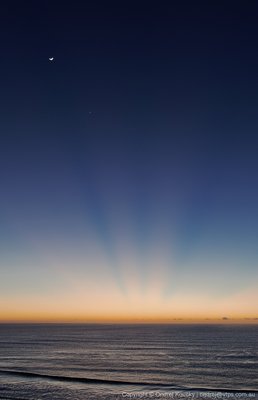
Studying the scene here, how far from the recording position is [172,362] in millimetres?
90500

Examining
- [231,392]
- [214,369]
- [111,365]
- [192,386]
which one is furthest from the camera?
[111,365]

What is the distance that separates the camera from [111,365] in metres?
85.5

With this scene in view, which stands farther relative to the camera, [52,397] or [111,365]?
[111,365]

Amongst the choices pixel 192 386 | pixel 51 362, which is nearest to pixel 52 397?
pixel 192 386

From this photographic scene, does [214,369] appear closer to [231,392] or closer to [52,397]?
[231,392]

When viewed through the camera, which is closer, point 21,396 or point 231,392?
point 21,396

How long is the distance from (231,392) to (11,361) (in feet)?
180

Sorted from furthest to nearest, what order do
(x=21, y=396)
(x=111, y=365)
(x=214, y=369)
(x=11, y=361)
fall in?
1. (x=11, y=361)
2. (x=111, y=365)
3. (x=214, y=369)
4. (x=21, y=396)

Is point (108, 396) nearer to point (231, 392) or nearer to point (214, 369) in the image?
point (231, 392)

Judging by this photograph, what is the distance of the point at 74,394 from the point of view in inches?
2114

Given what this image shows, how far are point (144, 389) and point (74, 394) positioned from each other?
10.0 m

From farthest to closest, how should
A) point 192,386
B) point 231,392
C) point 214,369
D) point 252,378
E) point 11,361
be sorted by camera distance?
point 11,361, point 214,369, point 252,378, point 192,386, point 231,392

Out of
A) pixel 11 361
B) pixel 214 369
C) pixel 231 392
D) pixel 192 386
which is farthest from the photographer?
pixel 11 361

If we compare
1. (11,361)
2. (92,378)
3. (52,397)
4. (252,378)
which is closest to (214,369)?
(252,378)
